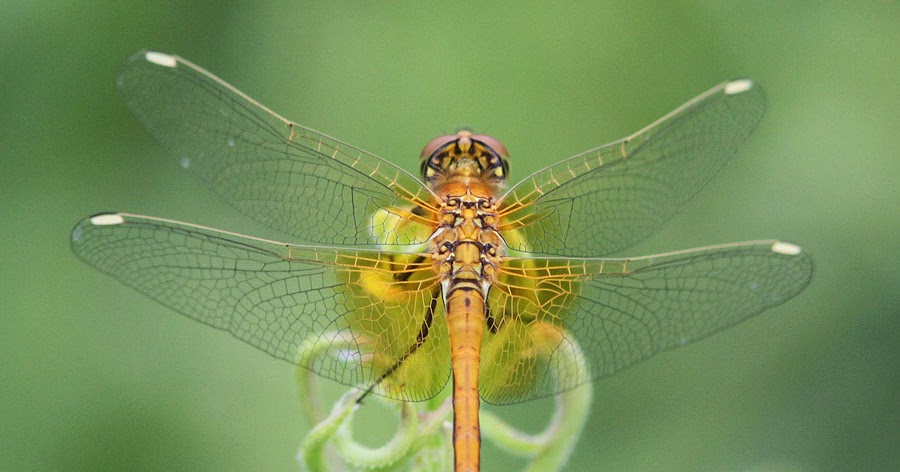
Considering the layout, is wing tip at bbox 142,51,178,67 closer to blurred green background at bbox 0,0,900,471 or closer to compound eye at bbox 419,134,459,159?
compound eye at bbox 419,134,459,159

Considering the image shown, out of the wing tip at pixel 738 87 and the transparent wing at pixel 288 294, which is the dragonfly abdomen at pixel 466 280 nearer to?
the transparent wing at pixel 288 294

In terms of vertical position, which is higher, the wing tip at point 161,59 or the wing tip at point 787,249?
the wing tip at point 161,59

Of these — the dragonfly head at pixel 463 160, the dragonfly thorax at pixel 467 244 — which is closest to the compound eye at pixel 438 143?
the dragonfly head at pixel 463 160

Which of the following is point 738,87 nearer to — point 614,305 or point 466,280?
point 614,305

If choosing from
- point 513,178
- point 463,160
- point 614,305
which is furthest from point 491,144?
point 513,178

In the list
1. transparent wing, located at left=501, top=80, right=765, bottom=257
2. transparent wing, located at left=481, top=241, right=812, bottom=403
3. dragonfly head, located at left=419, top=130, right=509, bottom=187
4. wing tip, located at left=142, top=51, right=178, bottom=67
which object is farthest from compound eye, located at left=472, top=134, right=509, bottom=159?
wing tip, located at left=142, top=51, right=178, bottom=67

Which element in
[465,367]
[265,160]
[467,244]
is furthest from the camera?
[265,160]
